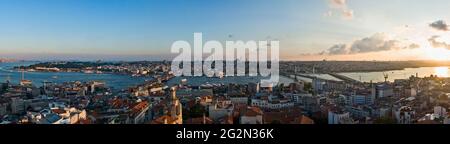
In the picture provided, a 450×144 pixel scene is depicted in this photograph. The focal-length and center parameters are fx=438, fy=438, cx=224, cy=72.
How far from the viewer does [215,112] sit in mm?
6168

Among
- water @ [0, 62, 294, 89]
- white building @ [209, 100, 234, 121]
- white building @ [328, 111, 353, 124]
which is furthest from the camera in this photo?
water @ [0, 62, 294, 89]

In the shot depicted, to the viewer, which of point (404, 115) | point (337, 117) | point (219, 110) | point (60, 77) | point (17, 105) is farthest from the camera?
point (60, 77)

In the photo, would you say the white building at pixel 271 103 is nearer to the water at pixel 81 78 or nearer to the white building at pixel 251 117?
the white building at pixel 251 117

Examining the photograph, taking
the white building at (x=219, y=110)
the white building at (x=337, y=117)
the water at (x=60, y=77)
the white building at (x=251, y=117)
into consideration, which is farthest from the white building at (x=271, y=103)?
the water at (x=60, y=77)

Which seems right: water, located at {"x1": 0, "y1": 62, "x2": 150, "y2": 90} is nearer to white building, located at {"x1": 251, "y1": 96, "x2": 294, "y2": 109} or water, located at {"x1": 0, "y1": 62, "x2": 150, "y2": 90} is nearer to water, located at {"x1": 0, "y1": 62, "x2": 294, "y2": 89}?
water, located at {"x1": 0, "y1": 62, "x2": 294, "y2": 89}

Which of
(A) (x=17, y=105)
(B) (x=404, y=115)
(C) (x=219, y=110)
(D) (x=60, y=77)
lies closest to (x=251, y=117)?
(C) (x=219, y=110)

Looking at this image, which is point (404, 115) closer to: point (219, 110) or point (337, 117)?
point (337, 117)

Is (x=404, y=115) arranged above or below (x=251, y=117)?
below

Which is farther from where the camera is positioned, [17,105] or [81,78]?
[81,78]

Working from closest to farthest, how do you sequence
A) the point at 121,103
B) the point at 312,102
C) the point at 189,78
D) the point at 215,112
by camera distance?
the point at 215,112 → the point at 121,103 → the point at 312,102 → the point at 189,78

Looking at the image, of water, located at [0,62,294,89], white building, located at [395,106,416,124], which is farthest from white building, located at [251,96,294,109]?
water, located at [0,62,294,89]
